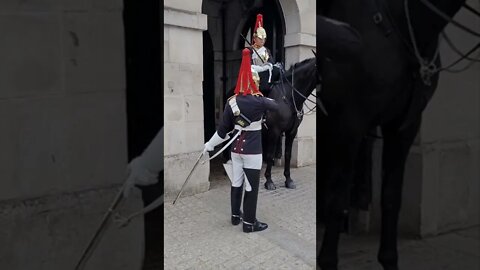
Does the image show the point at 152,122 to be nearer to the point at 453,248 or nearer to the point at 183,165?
the point at 453,248

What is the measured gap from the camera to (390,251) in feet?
4.21

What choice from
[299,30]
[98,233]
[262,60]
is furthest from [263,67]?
[98,233]

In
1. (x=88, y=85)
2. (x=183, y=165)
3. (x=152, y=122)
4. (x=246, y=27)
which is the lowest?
(x=183, y=165)

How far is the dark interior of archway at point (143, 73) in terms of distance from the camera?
1.23 meters

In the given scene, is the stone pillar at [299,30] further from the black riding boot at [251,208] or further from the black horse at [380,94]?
the black horse at [380,94]

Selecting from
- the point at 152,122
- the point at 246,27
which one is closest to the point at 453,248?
the point at 152,122

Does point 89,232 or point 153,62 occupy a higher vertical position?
point 153,62

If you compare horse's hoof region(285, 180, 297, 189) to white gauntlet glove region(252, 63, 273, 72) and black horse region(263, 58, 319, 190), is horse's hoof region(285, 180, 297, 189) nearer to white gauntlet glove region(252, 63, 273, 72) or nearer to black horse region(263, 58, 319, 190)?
black horse region(263, 58, 319, 190)

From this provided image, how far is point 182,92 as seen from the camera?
409 centimetres

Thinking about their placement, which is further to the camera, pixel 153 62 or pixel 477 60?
pixel 153 62

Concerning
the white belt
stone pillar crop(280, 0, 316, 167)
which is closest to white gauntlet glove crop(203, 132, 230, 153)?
the white belt

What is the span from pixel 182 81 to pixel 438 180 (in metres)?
3.13

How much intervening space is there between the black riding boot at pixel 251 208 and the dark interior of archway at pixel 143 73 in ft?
6.68

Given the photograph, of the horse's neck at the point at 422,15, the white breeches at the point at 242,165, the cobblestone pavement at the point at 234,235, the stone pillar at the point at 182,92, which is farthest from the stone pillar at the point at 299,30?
the horse's neck at the point at 422,15
